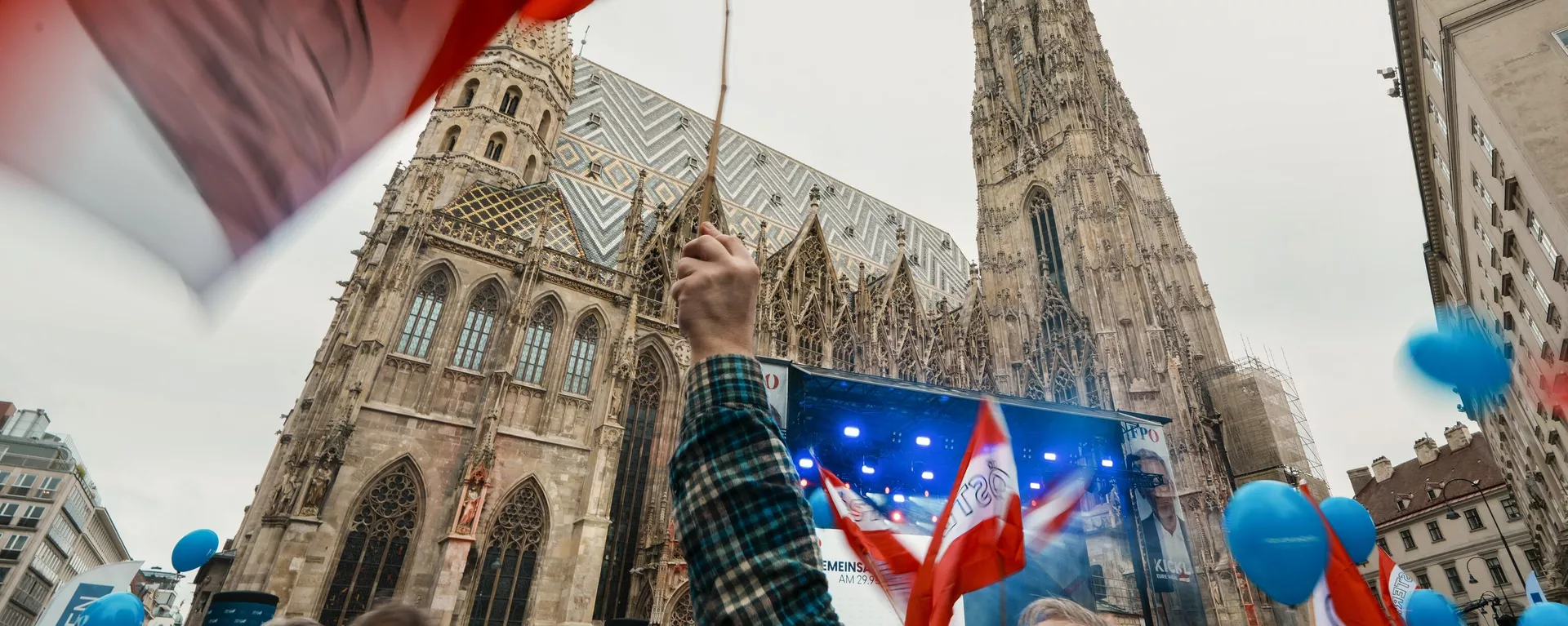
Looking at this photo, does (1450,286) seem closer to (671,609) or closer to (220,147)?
(671,609)

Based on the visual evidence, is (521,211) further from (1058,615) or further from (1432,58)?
(1432,58)

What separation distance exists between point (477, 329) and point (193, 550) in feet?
23.0

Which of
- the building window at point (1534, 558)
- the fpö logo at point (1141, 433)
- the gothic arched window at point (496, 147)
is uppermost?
the gothic arched window at point (496, 147)

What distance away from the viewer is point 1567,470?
15.6 m

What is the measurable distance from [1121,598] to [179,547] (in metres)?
21.9

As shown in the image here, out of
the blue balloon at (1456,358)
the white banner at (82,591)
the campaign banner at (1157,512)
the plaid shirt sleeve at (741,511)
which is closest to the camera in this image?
the plaid shirt sleeve at (741,511)

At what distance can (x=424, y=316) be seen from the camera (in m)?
15.8

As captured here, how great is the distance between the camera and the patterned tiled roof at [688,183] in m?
22.9

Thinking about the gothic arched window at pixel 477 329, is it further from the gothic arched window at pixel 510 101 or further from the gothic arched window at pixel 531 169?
the gothic arched window at pixel 510 101

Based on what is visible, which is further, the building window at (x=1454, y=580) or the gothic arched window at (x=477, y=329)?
the building window at (x=1454, y=580)

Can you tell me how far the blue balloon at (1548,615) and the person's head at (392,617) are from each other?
11832 mm

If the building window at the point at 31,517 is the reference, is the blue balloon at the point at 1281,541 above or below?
below

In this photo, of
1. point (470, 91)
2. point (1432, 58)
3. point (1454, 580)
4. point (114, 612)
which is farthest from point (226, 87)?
point (1454, 580)

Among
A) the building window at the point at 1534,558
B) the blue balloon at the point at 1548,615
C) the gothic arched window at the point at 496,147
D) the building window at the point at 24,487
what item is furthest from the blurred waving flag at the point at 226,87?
the building window at the point at 24,487
